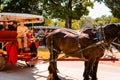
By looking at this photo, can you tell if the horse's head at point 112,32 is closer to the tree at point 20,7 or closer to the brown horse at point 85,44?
the brown horse at point 85,44

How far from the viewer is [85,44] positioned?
9484 mm

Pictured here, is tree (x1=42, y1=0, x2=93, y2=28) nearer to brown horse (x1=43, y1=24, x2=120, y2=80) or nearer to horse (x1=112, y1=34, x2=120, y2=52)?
brown horse (x1=43, y1=24, x2=120, y2=80)

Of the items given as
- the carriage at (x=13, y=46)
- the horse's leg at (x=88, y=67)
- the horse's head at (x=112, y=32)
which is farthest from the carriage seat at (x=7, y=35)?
the horse's head at (x=112, y=32)

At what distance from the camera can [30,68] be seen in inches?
529

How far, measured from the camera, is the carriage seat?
1323 centimetres

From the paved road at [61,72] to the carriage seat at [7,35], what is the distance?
1338 millimetres

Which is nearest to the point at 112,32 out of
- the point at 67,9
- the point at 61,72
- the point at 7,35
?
the point at 61,72

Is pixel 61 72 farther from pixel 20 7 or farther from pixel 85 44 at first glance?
pixel 20 7

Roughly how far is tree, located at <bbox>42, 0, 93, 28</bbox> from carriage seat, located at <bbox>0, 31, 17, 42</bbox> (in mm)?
23294

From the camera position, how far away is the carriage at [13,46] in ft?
40.1

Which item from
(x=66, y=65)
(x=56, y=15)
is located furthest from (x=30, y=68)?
(x=56, y=15)

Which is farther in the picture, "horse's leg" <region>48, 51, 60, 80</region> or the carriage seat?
the carriage seat

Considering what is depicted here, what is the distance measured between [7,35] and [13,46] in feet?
4.09

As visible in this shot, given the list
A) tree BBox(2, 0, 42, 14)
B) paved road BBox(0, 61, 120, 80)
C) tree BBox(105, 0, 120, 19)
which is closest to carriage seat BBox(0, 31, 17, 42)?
paved road BBox(0, 61, 120, 80)
